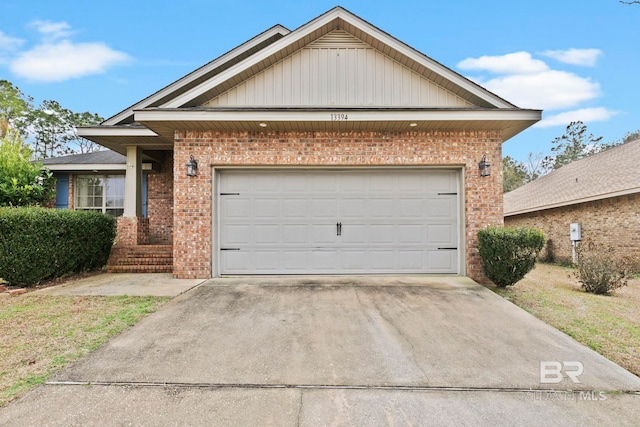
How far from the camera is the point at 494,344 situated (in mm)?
3777

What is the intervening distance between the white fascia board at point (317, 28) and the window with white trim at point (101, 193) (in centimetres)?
547

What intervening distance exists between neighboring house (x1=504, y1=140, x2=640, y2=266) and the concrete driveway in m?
Answer: 8.78

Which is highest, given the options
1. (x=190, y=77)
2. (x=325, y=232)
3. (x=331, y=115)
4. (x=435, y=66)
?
(x=190, y=77)

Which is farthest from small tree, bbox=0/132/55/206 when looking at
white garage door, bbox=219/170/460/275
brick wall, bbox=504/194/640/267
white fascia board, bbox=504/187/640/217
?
white fascia board, bbox=504/187/640/217

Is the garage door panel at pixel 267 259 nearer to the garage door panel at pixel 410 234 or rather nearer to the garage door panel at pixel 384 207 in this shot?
the garage door panel at pixel 384 207

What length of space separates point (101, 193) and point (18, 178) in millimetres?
2041

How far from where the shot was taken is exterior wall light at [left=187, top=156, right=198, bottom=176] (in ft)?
22.0

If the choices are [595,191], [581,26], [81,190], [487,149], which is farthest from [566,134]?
[81,190]

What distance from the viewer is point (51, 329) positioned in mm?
4145

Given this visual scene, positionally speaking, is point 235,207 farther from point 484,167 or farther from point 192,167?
point 484,167

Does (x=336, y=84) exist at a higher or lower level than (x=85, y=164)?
higher

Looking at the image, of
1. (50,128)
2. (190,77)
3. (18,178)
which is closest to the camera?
(190,77)

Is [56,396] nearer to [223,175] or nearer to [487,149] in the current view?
[223,175]

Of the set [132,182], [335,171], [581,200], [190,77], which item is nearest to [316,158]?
[335,171]
